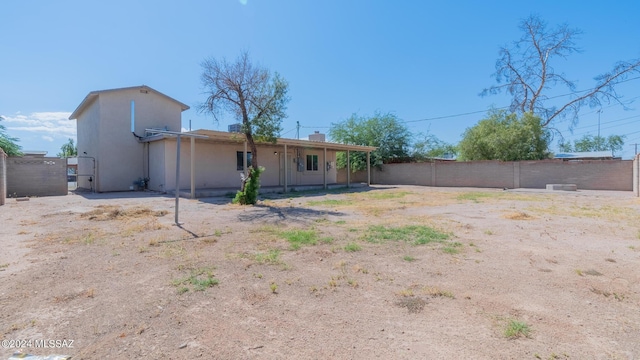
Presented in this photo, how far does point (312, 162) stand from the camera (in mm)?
20734

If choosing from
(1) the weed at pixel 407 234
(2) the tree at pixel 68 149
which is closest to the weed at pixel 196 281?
(1) the weed at pixel 407 234

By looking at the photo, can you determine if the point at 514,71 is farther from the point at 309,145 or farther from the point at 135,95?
the point at 135,95

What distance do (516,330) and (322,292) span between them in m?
1.81

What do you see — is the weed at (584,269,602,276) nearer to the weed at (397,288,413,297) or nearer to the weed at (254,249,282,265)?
the weed at (397,288,413,297)

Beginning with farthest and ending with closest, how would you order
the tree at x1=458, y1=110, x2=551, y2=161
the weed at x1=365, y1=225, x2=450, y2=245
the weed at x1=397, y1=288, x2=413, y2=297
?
the tree at x1=458, y1=110, x2=551, y2=161 → the weed at x1=365, y1=225, x2=450, y2=245 → the weed at x1=397, y1=288, x2=413, y2=297

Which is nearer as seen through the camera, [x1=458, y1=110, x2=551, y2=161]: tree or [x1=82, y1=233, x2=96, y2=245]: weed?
[x1=82, y1=233, x2=96, y2=245]: weed

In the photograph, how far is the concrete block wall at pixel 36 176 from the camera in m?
13.7

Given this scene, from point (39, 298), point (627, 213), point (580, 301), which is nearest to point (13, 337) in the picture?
point (39, 298)

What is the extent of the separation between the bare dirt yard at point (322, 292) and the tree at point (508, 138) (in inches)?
651

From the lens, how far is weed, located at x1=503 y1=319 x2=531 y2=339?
8.47 feet

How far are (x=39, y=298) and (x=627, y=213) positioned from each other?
42.6 feet

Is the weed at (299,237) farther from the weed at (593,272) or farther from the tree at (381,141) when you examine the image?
the tree at (381,141)

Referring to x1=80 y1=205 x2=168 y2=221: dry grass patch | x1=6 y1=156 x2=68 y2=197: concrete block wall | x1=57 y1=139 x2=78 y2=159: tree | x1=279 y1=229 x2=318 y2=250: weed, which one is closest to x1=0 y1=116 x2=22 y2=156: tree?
x1=6 y1=156 x2=68 y2=197: concrete block wall

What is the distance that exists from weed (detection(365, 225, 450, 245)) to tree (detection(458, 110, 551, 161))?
722 inches
